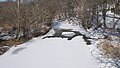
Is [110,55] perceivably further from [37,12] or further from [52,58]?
[37,12]

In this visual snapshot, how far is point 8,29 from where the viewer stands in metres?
30.8

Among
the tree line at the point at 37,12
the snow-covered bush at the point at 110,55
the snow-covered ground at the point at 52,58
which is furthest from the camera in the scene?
the tree line at the point at 37,12

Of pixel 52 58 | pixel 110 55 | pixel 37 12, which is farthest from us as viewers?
pixel 37 12

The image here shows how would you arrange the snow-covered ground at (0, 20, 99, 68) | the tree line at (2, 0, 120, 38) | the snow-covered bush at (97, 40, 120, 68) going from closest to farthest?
the snow-covered ground at (0, 20, 99, 68)
the snow-covered bush at (97, 40, 120, 68)
the tree line at (2, 0, 120, 38)

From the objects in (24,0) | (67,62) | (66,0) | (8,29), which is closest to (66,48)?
(67,62)

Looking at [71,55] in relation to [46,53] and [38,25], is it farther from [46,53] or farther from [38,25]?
[38,25]

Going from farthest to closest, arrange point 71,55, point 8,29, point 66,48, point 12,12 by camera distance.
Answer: point 8,29 < point 12,12 < point 66,48 < point 71,55

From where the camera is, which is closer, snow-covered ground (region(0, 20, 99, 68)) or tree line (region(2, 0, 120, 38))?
snow-covered ground (region(0, 20, 99, 68))

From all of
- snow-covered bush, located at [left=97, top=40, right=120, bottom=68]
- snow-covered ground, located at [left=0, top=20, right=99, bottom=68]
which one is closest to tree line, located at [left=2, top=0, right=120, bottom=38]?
snow-covered ground, located at [left=0, top=20, right=99, bottom=68]

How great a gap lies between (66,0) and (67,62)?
3442 centimetres

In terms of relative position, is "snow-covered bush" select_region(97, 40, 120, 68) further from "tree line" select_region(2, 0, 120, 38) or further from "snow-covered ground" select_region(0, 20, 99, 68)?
"tree line" select_region(2, 0, 120, 38)

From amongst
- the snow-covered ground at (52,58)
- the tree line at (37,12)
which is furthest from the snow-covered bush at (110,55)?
the tree line at (37,12)

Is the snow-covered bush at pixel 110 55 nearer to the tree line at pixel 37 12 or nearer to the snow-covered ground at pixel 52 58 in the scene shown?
the snow-covered ground at pixel 52 58

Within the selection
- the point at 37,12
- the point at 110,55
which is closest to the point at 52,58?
the point at 110,55
